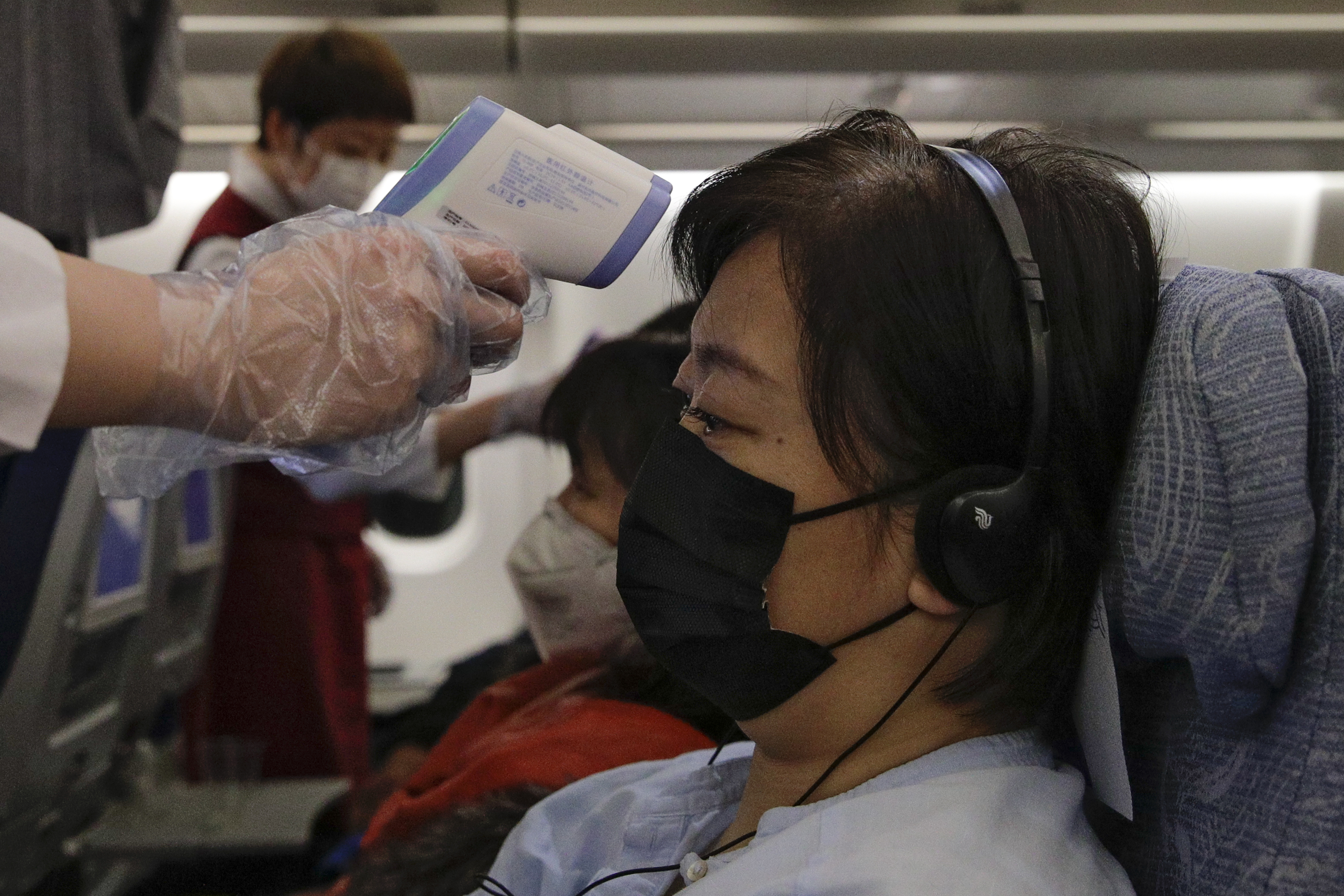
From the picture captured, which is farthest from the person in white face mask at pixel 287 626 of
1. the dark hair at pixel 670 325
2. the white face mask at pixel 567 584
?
the white face mask at pixel 567 584

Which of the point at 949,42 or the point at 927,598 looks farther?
the point at 949,42

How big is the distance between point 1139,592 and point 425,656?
5.56 meters

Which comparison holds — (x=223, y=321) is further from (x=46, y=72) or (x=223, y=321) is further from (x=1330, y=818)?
(x=1330, y=818)

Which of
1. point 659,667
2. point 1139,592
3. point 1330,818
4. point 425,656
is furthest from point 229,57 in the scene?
point 425,656

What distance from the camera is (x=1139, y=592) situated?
3.06 feet

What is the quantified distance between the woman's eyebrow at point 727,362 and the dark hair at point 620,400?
20.7 inches

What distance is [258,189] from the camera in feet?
9.24

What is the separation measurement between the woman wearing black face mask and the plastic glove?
0.85 ft

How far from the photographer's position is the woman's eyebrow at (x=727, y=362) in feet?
3.59

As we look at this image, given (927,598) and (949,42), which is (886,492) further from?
(949,42)

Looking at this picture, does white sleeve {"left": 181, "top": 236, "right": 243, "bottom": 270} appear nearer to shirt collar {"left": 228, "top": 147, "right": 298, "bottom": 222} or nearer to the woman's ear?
shirt collar {"left": 228, "top": 147, "right": 298, "bottom": 222}

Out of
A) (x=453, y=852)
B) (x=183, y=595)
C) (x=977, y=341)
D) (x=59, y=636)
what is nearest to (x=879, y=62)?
(x=977, y=341)

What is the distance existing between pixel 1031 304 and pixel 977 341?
57 mm

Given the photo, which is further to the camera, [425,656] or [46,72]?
[425,656]
